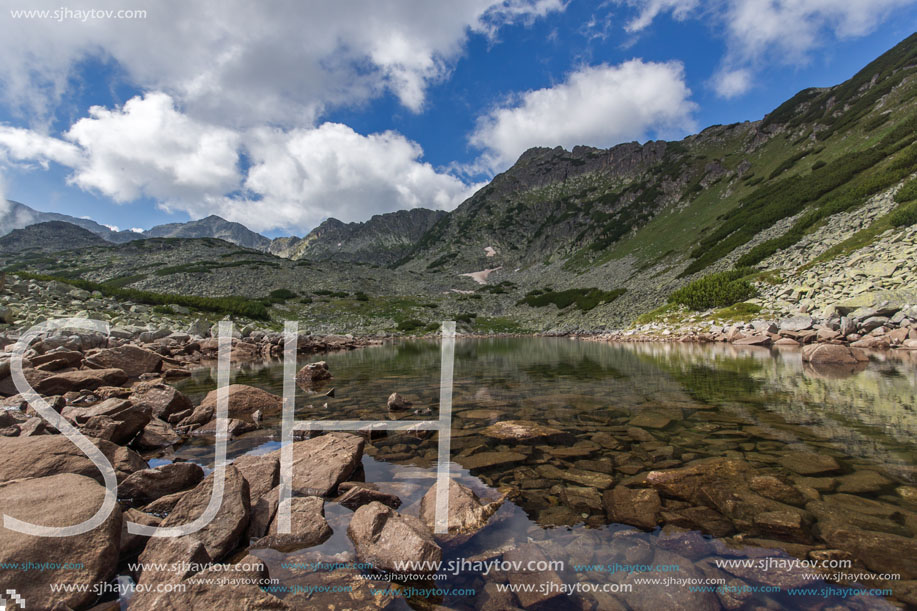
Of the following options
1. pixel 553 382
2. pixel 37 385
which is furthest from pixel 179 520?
pixel 553 382

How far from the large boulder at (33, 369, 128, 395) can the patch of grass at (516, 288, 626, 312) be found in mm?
63017

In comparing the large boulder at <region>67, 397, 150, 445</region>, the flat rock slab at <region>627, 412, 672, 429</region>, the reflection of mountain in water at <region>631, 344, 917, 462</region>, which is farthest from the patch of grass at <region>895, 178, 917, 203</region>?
the large boulder at <region>67, 397, 150, 445</region>

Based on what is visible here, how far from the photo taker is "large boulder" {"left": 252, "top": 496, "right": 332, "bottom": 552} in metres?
4.43

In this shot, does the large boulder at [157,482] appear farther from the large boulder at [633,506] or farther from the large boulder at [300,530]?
the large boulder at [633,506]

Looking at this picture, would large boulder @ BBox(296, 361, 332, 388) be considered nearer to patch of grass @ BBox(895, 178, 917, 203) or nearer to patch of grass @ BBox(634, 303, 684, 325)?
patch of grass @ BBox(634, 303, 684, 325)

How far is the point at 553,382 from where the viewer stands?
1595cm

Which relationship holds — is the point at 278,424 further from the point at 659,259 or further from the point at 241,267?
the point at 241,267

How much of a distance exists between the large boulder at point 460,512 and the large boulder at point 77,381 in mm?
13286

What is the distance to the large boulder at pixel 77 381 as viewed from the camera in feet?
37.0

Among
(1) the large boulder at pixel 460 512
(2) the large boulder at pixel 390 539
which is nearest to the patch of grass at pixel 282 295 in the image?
(1) the large boulder at pixel 460 512

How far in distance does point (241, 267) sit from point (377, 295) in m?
35.4

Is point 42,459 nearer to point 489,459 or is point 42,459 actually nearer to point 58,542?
point 58,542

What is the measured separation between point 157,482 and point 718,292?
1676 inches

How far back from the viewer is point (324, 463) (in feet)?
20.7
